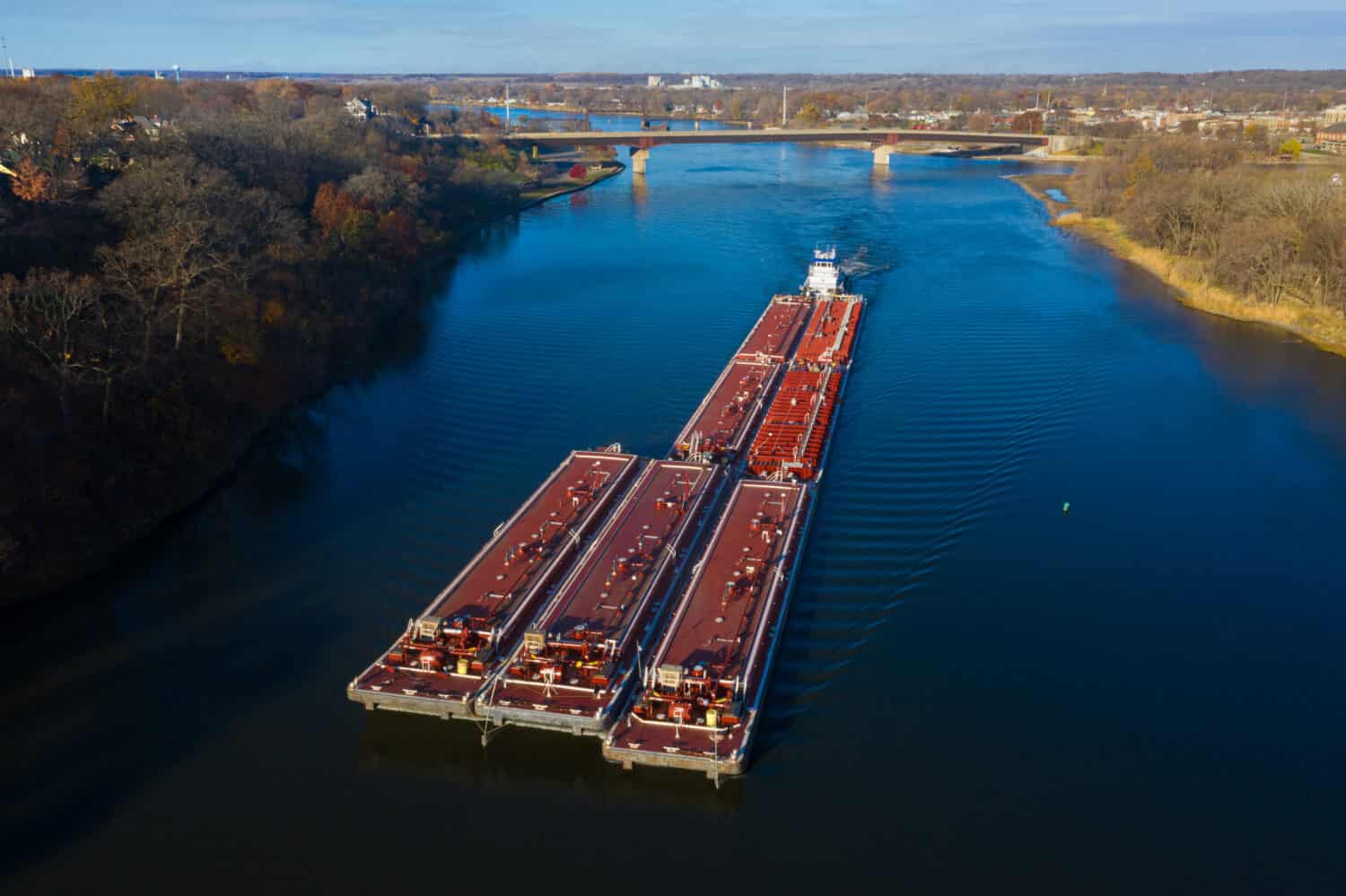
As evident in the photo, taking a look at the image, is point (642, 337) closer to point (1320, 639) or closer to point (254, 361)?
point (254, 361)

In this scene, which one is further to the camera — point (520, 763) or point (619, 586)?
point (619, 586)

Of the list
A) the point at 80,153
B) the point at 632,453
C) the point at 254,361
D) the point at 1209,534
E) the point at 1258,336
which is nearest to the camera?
the point at 1209,534

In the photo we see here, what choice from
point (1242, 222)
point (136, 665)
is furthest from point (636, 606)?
point (1242, 222)

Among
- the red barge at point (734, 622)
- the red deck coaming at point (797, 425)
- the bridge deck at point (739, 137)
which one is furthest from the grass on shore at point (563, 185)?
the red barge at point (734, 622)

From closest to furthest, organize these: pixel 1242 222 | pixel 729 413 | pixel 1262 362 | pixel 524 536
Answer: pixel 524 536 → pixel 729 413 → pixel 1262 362 → pixel 1242 222

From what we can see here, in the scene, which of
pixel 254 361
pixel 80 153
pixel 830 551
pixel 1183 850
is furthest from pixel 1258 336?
pixel 80 153

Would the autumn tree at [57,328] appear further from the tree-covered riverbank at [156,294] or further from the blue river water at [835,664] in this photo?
the blue river water at [835,664]

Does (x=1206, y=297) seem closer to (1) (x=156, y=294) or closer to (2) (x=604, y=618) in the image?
(2) (x=604, y=618)
